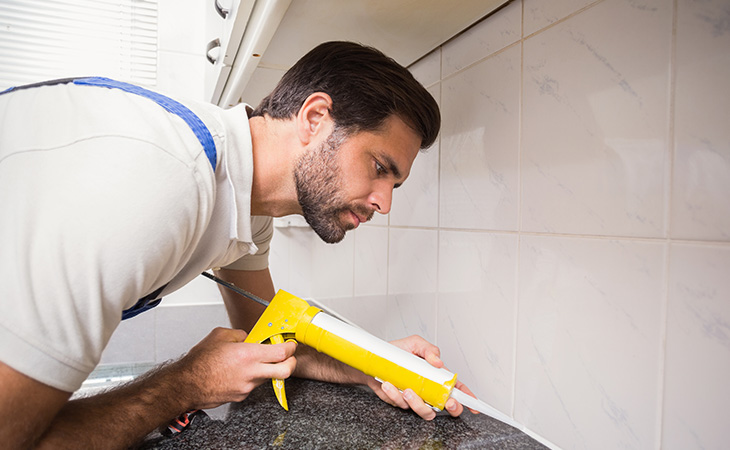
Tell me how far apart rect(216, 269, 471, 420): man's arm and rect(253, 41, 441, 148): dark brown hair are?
404 millimetres

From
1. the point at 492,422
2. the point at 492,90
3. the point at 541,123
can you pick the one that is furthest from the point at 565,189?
the point at 492,422

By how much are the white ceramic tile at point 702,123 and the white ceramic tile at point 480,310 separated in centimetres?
27

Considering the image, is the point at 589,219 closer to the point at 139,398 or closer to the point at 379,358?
the point at 379,358

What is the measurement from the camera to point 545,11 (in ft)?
2.12

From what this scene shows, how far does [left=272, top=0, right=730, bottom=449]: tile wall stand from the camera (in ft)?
1.46

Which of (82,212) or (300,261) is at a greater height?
(82,212)

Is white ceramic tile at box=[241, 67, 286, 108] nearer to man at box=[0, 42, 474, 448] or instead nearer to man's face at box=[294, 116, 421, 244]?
man at box=[0, 42, 474, 448]

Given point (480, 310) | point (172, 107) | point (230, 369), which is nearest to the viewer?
point (172, 107)

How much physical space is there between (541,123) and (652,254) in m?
0.26

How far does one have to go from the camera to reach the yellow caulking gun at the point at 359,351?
1.95 ft

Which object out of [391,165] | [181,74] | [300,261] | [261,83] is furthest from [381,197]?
[181,74]

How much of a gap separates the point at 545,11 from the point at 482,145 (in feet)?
0.77

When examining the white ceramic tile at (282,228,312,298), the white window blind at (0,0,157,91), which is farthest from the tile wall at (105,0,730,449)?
the white window blind at (0,0,157,91)

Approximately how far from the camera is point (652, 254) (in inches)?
19.5
